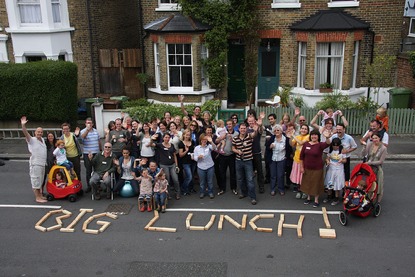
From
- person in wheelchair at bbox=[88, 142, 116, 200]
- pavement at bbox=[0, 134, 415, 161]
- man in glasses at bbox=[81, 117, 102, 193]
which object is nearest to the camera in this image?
person in wheelchair at bbox=[88, 142, 116, 200]

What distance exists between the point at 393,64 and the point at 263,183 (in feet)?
31.8

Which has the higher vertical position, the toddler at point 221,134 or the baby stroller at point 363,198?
the toddler at point 221,134

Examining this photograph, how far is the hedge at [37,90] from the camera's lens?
15969mm

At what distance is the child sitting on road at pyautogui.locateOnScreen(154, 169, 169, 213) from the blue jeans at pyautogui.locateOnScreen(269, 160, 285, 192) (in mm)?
2665

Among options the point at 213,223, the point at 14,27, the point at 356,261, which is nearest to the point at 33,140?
the point at 213,223

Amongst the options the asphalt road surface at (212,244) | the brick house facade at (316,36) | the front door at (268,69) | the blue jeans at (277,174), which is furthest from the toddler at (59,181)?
the front door at (268,69)

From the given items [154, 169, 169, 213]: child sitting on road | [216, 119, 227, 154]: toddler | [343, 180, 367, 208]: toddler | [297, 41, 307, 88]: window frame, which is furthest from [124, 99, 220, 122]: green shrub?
[343, 180, 367, 208]: toddler

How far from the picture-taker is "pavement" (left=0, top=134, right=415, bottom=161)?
13.6 m

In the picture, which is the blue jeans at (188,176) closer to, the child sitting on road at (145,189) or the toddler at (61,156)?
the child sitting on road at (145,189)

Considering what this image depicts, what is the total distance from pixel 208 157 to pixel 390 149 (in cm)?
677

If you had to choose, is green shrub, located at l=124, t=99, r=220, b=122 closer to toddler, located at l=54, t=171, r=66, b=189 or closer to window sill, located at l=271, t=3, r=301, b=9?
window sill, located at l=271, t=3, r=301, b=9

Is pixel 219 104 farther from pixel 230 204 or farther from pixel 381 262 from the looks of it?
pixel 381 262

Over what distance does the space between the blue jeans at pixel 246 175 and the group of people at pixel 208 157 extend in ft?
0.08

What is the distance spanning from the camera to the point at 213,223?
9539 mm
